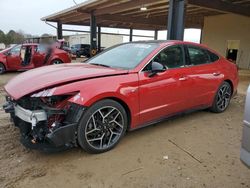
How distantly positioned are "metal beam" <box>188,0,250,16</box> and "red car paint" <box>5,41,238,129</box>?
19.0ft

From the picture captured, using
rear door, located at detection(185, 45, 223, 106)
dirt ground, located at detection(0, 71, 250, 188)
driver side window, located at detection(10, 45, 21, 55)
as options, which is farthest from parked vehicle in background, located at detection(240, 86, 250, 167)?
driver side window, located at detection(10, 45, 21, 55)

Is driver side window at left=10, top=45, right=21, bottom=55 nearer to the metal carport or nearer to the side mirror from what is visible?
the metal carport

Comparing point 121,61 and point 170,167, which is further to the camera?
point 121,61

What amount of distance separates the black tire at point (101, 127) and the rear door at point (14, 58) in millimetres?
8781

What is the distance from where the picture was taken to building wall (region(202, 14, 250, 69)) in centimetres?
1483

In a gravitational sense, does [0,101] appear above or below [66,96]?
below

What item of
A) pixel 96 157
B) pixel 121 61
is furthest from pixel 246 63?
pixel 96 157

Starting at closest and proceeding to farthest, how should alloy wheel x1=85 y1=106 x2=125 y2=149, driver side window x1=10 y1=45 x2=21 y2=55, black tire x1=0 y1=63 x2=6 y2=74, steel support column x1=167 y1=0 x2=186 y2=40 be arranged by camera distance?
alloy wheel x1=85 y1=106 x2=125 y2=149
steel support column x1=167 y1=0 x2=186 y2=40
black tire x1=0 y1=63 x2=6 y2=74
driver side window x1=10 y1=45 x2=21 y2=55

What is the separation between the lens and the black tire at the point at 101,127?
112 inches

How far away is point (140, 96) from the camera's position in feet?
10.9

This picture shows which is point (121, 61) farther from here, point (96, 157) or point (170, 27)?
point (170, 27)

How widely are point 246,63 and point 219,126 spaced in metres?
12.7

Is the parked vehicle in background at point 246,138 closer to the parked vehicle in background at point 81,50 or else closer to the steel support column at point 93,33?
the steel support column at point 93,33

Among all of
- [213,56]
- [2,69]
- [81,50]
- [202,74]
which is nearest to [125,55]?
[202,74]
